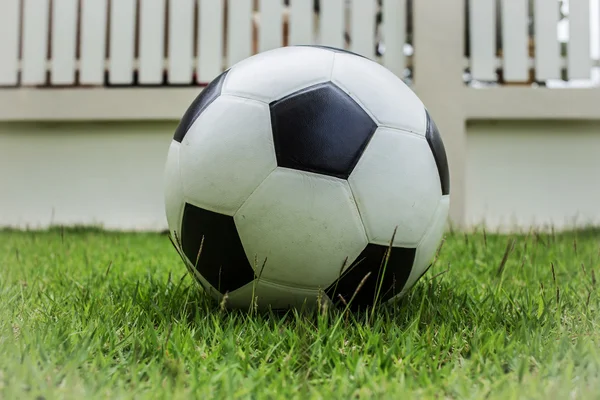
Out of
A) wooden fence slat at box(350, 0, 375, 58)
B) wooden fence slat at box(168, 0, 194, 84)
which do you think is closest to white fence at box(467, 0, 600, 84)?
wooden fence slat at box(350, 0, 375, 58)

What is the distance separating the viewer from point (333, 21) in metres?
4.41

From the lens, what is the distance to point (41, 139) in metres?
4.63

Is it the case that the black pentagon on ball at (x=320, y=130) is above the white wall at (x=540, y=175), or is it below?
above

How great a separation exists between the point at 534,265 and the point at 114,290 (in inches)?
68.2

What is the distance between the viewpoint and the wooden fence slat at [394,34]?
173 inches

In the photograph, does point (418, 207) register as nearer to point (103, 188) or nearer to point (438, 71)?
point (438, 71)

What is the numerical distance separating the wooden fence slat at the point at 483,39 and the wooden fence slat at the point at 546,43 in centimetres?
37

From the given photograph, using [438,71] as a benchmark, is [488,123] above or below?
below

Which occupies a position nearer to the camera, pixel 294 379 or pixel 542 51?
pixel 294 379

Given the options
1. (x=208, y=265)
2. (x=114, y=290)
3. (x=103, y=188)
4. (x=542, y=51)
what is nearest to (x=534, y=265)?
(x=208, y=265)

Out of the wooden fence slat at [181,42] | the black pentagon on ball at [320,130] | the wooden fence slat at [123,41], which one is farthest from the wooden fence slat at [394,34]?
the black pentagon on ball at [320,130]

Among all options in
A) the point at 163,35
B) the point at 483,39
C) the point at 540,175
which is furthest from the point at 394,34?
the point at 163,35

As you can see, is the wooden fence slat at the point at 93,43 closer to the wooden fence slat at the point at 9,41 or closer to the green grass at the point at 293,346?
the wooden fence slat at the point at 9,41

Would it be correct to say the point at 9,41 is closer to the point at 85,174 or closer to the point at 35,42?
the point at 35,42
